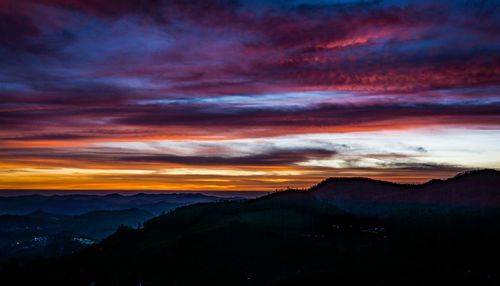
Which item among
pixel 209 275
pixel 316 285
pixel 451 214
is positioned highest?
pixel 451 214

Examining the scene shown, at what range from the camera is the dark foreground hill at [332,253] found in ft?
230

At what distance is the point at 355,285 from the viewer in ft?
214

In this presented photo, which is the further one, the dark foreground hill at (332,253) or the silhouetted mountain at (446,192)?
the silhouetted mountain at (446,192)

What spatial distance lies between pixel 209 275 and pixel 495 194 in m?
90.7

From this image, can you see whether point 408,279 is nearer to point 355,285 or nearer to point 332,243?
point 355,285

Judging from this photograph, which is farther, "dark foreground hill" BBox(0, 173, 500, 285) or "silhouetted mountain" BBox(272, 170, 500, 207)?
"silhouetted mountain" BBox(272, 170, 500, 207)

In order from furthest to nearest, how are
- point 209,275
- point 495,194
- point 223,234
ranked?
1. point 223,234
2. point 495,194
3. point 209,275

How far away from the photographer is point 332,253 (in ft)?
291

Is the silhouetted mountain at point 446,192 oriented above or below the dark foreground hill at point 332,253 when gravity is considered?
above

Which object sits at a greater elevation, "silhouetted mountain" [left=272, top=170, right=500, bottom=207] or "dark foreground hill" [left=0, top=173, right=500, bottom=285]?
"silhouetted mountain" [left=272, top=170, right=500, bottom=207]

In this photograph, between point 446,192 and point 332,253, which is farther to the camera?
point 446,192

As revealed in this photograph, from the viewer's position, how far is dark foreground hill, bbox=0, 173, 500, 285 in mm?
70250

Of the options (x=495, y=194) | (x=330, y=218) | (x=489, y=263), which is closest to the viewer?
(x=489, y=263)

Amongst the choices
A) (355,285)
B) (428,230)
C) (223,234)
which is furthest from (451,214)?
(223,234)
